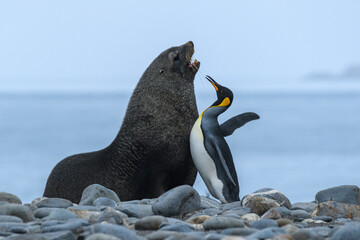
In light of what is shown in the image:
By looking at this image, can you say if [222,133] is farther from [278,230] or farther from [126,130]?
[278,230]

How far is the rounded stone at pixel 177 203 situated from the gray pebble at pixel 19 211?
0.99 metres

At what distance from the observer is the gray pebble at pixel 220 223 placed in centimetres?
537

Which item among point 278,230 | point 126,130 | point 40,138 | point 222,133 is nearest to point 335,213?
point 278,230

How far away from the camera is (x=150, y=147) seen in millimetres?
8109

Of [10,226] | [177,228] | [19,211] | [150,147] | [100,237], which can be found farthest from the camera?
[150,147]

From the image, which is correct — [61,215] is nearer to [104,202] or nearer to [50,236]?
[50,236]

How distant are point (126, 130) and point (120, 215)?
2.71m

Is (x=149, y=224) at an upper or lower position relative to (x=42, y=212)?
lower

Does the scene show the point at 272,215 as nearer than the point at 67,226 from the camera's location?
No

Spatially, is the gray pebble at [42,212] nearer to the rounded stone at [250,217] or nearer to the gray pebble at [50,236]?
the gray pebble at [50,236]

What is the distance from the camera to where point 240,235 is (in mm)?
5008

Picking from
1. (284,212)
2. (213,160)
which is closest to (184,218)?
(284,212)

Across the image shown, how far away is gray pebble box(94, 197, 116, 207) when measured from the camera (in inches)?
263

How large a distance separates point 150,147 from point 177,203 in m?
1.79
